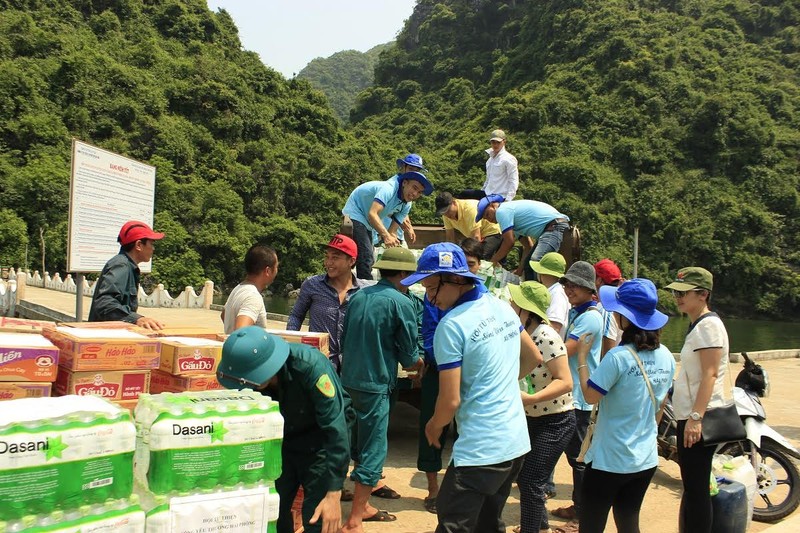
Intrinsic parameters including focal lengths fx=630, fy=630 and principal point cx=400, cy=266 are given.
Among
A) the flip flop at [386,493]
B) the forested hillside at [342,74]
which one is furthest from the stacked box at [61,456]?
the forested hillside at [342,74]

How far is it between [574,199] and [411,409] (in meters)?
43.3

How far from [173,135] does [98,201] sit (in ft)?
126

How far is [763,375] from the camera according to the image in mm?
4977

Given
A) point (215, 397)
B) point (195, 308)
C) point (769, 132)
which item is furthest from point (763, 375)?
point (769, 132)

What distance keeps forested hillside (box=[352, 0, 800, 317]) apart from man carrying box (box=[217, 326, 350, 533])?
45.0m

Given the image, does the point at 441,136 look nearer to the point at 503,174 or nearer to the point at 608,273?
the point at 503,174

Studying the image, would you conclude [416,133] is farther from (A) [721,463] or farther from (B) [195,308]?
(A) [721,463]

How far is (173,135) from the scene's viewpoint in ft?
137

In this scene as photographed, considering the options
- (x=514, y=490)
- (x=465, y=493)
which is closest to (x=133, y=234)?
(x=465, y=493)

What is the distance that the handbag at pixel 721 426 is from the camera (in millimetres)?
3457

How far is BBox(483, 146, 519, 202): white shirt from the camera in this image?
7.87 m

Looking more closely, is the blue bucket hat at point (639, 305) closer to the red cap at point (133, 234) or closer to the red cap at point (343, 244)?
the red cap at point (343, 244)

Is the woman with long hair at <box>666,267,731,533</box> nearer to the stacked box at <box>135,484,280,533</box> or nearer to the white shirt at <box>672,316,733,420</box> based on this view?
the white shirt at <box>672,316,733,420</box>

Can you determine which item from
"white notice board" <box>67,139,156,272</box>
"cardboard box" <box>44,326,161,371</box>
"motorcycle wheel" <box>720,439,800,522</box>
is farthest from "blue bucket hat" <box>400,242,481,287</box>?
"white notice board" <box>67,139,156,272</box>
